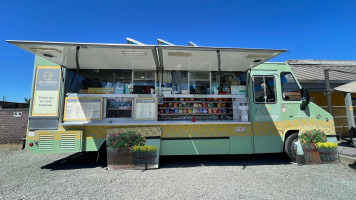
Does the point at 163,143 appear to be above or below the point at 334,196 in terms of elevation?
above

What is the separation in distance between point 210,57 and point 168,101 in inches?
63.9

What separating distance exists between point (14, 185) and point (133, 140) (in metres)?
2.23

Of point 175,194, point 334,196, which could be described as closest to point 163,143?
point 175,194

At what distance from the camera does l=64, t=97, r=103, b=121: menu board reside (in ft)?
13.1

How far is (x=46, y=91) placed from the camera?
3930 millimetres

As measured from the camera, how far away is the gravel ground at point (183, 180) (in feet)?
8.75

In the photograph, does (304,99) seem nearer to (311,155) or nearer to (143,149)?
(311,155)

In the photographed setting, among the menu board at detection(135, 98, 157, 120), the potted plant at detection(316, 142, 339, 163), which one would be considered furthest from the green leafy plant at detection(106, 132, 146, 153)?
the potted plant at detection(316, 142, 339, 163)

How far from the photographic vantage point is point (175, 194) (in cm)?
266

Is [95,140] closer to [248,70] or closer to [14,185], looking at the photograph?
[14,185]

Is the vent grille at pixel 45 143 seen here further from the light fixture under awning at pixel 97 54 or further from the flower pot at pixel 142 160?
the flower pot at pixel 142 160

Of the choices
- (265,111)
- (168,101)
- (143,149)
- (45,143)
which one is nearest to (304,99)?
(265,111)

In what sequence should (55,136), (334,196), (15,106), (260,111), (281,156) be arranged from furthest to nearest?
(15,106) → (281,156) → (260,111) → (55,136) → (334,196)

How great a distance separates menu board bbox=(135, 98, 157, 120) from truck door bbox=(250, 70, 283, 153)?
8.29 ft
